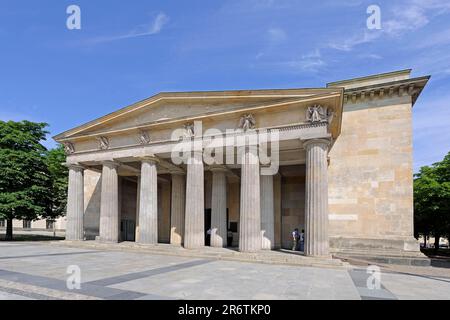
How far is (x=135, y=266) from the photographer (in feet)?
51.0

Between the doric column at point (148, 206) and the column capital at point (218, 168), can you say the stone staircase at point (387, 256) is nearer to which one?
the column capital at point (218, 168)

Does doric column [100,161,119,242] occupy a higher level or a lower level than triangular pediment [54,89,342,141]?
lower

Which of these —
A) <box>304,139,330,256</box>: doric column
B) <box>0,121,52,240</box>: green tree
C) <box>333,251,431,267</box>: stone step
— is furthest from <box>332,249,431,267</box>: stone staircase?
<box>0,121,52,240</box>: green tree

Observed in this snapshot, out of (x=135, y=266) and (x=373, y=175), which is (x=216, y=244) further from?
(x=373, y=175)

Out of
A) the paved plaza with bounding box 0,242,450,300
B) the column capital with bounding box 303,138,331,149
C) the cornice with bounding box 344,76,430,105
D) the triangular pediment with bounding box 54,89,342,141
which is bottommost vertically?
the paved plaza with bounding box 0,242,450,300

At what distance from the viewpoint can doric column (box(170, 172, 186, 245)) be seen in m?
28.3

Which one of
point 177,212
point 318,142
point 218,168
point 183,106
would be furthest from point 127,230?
point 318,142

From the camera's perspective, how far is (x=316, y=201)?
60.7ft

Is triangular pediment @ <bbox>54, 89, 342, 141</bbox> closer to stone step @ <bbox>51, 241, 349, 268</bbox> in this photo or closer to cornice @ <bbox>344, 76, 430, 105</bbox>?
cornice @ <bbox>344, 76, 430, 105</bbox>

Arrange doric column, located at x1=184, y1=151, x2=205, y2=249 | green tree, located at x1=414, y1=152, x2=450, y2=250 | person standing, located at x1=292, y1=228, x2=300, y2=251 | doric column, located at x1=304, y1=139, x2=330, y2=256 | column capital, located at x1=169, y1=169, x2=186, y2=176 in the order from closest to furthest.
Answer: doric column, located at x1=304, y1=139, x2=330, y2=256
doric column, located at x1=184, y1=151, x2=205, y2=249
person standing, located at x1=292, y1=228, x2=300, y2=251
column capital, located at x1=169, y1=169, x2=186, y2=176
green tree, located at x1=414, y1=152, x2=450, y2=250

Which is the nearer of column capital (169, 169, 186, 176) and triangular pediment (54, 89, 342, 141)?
triangular pediment (54, 89, 342, 141)

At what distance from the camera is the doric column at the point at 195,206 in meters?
22.2

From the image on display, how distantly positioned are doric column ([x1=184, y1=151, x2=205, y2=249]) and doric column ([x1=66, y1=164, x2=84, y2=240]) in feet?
40.1
